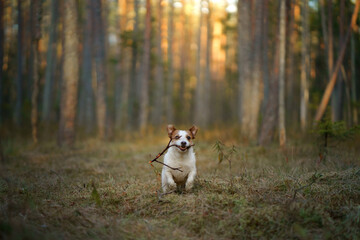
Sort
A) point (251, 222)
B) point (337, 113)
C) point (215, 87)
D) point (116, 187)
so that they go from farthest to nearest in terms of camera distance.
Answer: point (215, 87) < point (337, 113) < point (116, 187) < point (251, 222)

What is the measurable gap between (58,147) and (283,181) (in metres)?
8.35

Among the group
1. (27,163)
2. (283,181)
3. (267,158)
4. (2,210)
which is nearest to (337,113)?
(267,158)

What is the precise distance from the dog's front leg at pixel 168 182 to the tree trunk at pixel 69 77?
23.2ft

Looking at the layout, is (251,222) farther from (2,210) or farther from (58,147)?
(58,147)

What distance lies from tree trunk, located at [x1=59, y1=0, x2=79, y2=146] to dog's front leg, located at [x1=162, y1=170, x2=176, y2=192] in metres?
7.08

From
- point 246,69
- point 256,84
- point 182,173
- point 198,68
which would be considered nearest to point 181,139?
point 182,173

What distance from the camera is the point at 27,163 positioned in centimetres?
793

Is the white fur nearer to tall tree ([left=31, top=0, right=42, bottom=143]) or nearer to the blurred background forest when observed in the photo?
the blurred background forest

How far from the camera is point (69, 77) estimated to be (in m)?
11.1

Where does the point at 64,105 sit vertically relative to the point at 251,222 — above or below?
above

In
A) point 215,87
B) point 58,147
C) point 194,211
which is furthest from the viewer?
point 215,87

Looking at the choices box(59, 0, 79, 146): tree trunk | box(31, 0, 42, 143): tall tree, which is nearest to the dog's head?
box(59, 0, 79, 146): tree trunk

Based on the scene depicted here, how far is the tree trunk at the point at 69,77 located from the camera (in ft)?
36.2

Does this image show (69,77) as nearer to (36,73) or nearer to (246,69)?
(36,73)
